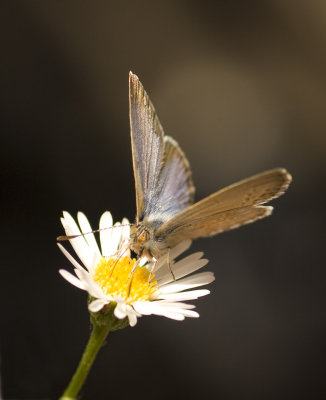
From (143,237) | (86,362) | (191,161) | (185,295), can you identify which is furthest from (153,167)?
(191,161)

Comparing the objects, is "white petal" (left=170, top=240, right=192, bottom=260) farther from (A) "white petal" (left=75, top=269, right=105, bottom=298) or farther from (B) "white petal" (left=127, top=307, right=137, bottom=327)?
(A) "white petal" (left=75, top=269, right=105, bottom=298)

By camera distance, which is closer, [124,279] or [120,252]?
[124,279]

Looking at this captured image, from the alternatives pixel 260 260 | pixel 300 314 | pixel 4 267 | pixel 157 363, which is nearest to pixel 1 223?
pixel 4 267

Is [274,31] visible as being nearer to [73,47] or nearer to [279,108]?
[279,108]

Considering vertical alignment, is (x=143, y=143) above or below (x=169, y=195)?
above

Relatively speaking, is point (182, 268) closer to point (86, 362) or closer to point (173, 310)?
point (173, 310)

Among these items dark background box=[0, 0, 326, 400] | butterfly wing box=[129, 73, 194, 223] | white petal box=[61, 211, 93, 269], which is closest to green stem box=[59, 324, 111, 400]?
white petal box=[61, 211, 93, 269]

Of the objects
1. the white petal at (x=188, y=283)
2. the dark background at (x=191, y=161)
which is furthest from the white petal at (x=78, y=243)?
the dark background at (x=191, y=161)
